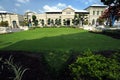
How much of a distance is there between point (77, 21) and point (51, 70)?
50993 millimetres

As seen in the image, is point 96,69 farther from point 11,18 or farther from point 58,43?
point 11,18

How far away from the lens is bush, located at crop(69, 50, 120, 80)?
2.96m

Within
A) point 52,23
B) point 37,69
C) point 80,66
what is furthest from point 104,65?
point 52,23

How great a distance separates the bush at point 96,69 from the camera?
9.70 ft

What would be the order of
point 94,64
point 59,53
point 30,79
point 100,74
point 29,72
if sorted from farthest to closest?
point 59,53, point 29,72, point 30,79, point 94,64, point 100,74

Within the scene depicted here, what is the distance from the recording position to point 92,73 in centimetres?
309

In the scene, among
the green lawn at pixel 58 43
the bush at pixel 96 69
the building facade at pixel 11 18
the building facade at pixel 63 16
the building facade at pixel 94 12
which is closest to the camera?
the bush at pixel 96 69

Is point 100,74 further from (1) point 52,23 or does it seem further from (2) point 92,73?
(1) point 52,23

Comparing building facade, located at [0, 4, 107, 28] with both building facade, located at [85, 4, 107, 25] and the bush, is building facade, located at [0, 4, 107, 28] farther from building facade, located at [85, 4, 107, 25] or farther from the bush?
the bush

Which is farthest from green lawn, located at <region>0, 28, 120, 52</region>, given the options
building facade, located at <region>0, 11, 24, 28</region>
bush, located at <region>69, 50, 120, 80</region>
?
building facade, located at <region>0, 11, 24, 28</region>

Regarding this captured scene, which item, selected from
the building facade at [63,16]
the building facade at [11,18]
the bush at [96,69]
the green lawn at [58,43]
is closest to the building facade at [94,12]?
the building facade at [63,16]

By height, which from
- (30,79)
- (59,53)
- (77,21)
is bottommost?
(30,79)

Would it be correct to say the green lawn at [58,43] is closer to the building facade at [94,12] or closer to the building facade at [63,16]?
the building facade at [63,16]

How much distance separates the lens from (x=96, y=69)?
3.10 m
